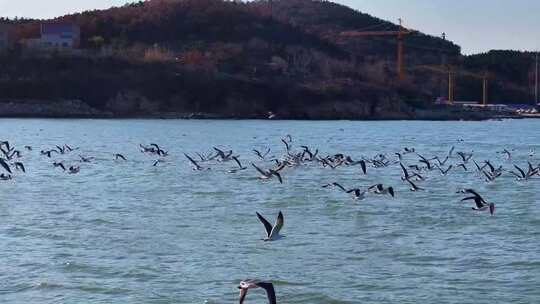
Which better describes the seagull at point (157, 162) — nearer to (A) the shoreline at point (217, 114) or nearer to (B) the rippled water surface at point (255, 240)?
(B) the rippled water surface at point (255, 240)

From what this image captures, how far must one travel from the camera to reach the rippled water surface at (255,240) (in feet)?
53.7

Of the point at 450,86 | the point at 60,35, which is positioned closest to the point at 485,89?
the point at 450,86

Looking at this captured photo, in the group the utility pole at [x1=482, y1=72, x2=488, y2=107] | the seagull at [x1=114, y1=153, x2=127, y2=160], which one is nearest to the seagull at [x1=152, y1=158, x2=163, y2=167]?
the seagull at [x1=114, y1=153, x2=127, y2=160]

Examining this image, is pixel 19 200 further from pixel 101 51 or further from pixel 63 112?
pixel 101 51

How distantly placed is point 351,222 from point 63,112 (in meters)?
91.7

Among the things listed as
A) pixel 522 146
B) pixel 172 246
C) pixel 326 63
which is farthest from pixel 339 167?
pixel 326 63

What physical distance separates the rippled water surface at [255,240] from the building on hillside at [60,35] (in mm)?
102123

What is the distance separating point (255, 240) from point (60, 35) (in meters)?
120

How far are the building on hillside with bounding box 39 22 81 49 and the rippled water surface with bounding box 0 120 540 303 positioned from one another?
10212cm

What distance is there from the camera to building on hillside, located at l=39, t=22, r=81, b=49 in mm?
136125

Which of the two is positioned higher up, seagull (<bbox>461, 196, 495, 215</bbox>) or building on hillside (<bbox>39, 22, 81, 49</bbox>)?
building on hillside (<bbox>39, 22, 81, 49</bbox>)

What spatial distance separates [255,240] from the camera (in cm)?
2052

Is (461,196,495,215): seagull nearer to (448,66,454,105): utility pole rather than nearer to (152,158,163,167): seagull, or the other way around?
(152,158,163,167): seagull

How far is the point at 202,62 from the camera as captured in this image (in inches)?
5305
